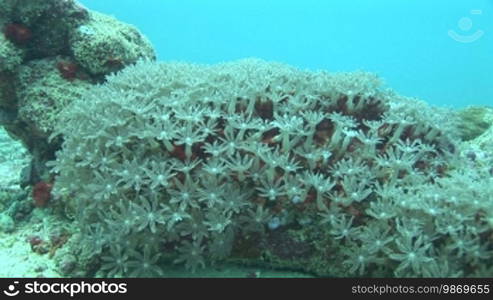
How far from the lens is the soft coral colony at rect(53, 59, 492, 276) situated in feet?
13.6

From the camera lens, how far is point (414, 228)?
4.04 metres

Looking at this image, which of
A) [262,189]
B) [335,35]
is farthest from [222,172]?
[335,35]

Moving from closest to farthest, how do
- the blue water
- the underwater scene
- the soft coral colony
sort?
the soft coral colony
the underwater scene
the blue water

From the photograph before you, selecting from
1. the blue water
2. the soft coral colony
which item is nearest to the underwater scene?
the soft coral colony

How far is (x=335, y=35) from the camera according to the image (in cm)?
8788

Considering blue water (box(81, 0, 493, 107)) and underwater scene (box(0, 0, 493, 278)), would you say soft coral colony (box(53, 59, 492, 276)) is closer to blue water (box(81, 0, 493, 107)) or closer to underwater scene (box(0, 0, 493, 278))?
underwater scene (box(0, 0, 493, 278))

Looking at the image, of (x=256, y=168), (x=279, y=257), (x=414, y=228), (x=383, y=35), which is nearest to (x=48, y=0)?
(x=256, y=168)

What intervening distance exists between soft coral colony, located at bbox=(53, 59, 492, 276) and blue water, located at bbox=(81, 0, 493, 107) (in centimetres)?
5790

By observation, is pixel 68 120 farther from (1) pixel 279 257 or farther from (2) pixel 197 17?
(2) pixel 197 17

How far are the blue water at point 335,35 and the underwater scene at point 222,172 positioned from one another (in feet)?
186

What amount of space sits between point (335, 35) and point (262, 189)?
8815cm

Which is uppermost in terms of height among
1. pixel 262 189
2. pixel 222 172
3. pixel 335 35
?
pixel 335 35

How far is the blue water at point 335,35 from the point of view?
218ft

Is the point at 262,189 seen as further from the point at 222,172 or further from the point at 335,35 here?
the point at 335,35
